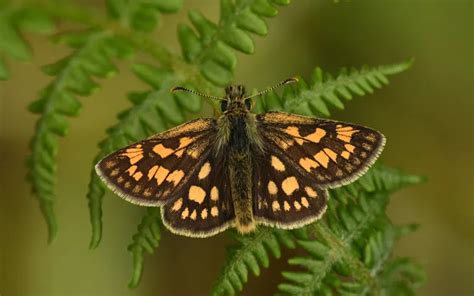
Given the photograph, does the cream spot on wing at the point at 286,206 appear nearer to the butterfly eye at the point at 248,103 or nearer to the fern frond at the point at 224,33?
the butterfly eye at the point at 248,103

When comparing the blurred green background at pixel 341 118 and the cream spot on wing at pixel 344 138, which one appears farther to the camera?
the blurred green background at pixel 341 118

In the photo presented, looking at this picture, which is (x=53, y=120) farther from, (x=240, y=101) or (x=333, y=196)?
(x=333, y=196)

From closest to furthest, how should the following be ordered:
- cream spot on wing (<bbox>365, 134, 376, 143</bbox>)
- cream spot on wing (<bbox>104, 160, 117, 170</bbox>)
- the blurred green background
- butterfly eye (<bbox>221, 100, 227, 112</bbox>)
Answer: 1. cream spot on wing (<bbox>104, 160, 117, 170</bbox>)
2. cream spot on wing (<bbox>365, 134, 376, 143</bbox>)
3. butterfly eye (<bbox>221, 100, 227, 112</bbox>)
4. the blurred green background

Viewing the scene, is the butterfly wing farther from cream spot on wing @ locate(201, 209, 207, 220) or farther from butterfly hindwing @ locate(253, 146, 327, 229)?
cream spot on wing @ locate(201, 209, 207, 220)

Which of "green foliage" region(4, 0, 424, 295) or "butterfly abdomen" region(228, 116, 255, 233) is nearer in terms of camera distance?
"green foliage" region(4, 0, 424, 295)

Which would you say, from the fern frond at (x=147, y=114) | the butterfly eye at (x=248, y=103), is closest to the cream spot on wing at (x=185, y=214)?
the fern frond at (x=147, y=114)

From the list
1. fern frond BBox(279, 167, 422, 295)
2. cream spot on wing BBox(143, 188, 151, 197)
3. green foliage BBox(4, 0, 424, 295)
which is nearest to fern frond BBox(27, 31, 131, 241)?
green foliage BBox(4, 0, 424, 295)
